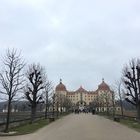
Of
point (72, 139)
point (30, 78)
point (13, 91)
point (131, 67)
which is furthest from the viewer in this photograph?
point (131, 67)

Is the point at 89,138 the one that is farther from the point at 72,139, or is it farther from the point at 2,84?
the point at 2,84

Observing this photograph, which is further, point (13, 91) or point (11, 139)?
point (13, 91)

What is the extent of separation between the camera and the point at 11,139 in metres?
19.9

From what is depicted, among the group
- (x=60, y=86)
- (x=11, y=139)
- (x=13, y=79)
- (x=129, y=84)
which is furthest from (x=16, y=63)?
(x=60, y=86)

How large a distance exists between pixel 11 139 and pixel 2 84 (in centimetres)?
808

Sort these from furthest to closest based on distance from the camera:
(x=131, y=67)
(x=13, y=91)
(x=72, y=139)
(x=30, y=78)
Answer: (x=131, y=67)
(x=30, y=78)
(x=13, y=91)
(x=72, y=139)

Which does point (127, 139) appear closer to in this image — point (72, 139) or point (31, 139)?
point (72, 139)

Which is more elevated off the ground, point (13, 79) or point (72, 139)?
point (13, 79)

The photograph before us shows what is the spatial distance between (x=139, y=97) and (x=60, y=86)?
5634 inches

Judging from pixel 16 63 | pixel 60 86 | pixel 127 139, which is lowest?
pixel 127 139

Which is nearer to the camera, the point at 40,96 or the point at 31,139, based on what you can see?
the point at 31,139

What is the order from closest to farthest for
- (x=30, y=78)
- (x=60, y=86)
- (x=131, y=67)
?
(x=30, y=78) < (x=131, y=67) < (x=60, y=86)

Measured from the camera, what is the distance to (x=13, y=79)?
2711cm

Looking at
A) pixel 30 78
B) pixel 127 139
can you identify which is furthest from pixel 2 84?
pixel 30 78
